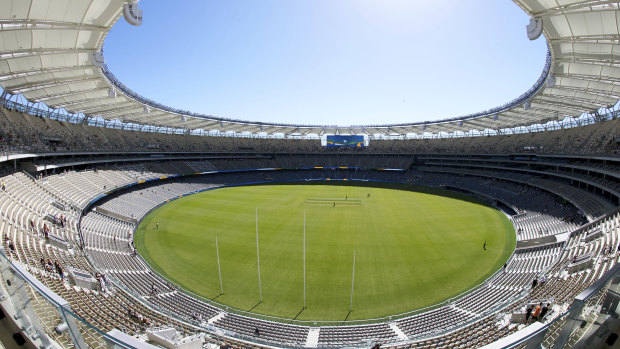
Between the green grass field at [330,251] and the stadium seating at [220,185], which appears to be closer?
the stadium seating at [220,185]

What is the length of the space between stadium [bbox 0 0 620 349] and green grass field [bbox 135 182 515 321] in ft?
0.61

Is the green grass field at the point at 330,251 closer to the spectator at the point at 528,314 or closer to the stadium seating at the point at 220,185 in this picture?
the stadium seating at the point at 220,185

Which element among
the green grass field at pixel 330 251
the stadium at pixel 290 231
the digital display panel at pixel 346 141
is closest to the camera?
the stadium at pixel 290 231

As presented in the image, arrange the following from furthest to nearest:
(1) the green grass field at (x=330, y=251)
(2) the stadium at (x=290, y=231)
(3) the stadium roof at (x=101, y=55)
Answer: (1) the green grass field at (x=330, y=251) < (3) the stadium roof at (x=101, y=55) < (2) the stadium at (x=290, y=231)

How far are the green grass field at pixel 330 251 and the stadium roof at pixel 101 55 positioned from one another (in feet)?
52.5

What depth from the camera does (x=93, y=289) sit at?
1594cm

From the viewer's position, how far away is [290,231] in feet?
104

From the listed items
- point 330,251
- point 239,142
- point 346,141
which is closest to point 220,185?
point 239,142

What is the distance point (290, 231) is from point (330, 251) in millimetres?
6619

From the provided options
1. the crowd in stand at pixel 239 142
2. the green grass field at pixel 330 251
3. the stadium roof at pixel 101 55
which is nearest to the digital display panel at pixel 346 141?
the crowd in stand at pixel 239 142

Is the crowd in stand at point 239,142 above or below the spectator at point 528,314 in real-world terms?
above

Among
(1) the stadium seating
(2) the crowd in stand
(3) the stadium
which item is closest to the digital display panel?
(2) the crowd in stand

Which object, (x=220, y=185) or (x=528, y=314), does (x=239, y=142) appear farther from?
(x=528, y=314)

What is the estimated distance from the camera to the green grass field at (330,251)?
1905 cm
